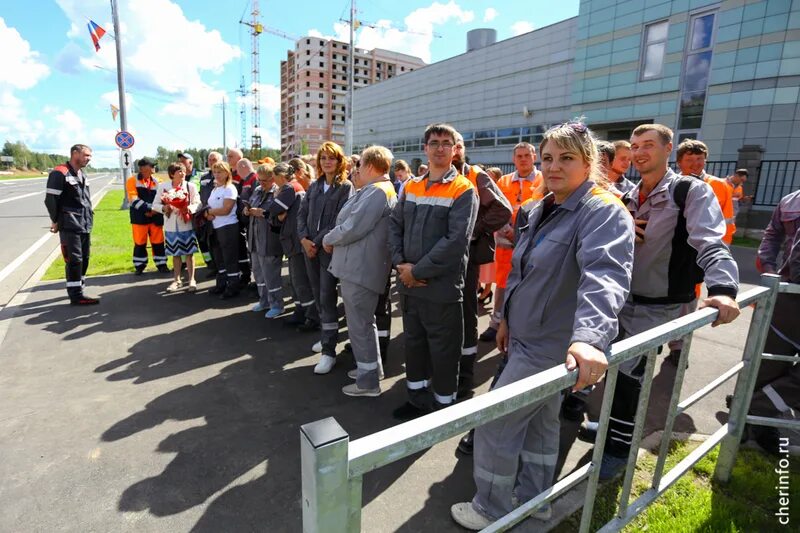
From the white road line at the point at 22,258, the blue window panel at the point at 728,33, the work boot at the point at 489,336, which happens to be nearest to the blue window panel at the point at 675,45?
the blue window panel at the point at 728,33

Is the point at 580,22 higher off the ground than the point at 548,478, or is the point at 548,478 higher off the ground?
the point at 580,22

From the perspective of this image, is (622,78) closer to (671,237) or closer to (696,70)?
(696,70)

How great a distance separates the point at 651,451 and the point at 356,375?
7.94 ft

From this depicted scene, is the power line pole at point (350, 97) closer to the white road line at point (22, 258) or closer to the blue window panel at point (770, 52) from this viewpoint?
the white road line at point (22, 258)

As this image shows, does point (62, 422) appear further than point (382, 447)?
Yes

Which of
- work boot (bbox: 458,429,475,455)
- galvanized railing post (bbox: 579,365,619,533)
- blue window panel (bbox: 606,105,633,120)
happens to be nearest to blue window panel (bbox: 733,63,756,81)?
blue window panel (bbox: 606,105,633,120)

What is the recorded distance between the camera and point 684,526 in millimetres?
2295

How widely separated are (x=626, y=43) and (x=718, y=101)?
664 cm

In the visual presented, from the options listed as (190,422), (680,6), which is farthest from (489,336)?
(680,6)

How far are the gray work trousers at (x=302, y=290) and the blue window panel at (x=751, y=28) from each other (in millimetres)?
22707

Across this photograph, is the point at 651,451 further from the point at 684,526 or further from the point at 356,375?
the point at 356,375

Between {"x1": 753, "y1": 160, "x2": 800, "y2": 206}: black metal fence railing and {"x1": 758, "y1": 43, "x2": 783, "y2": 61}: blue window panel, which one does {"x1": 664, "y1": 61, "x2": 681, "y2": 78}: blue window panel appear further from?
{"x1": 753, "y1": 160, "x2": 800, "y2": 206}: black metal fence railing

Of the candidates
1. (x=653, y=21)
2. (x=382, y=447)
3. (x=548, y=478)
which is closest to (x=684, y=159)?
(x=548, y=478)

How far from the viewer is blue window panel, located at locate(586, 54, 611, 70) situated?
24.5 metres
